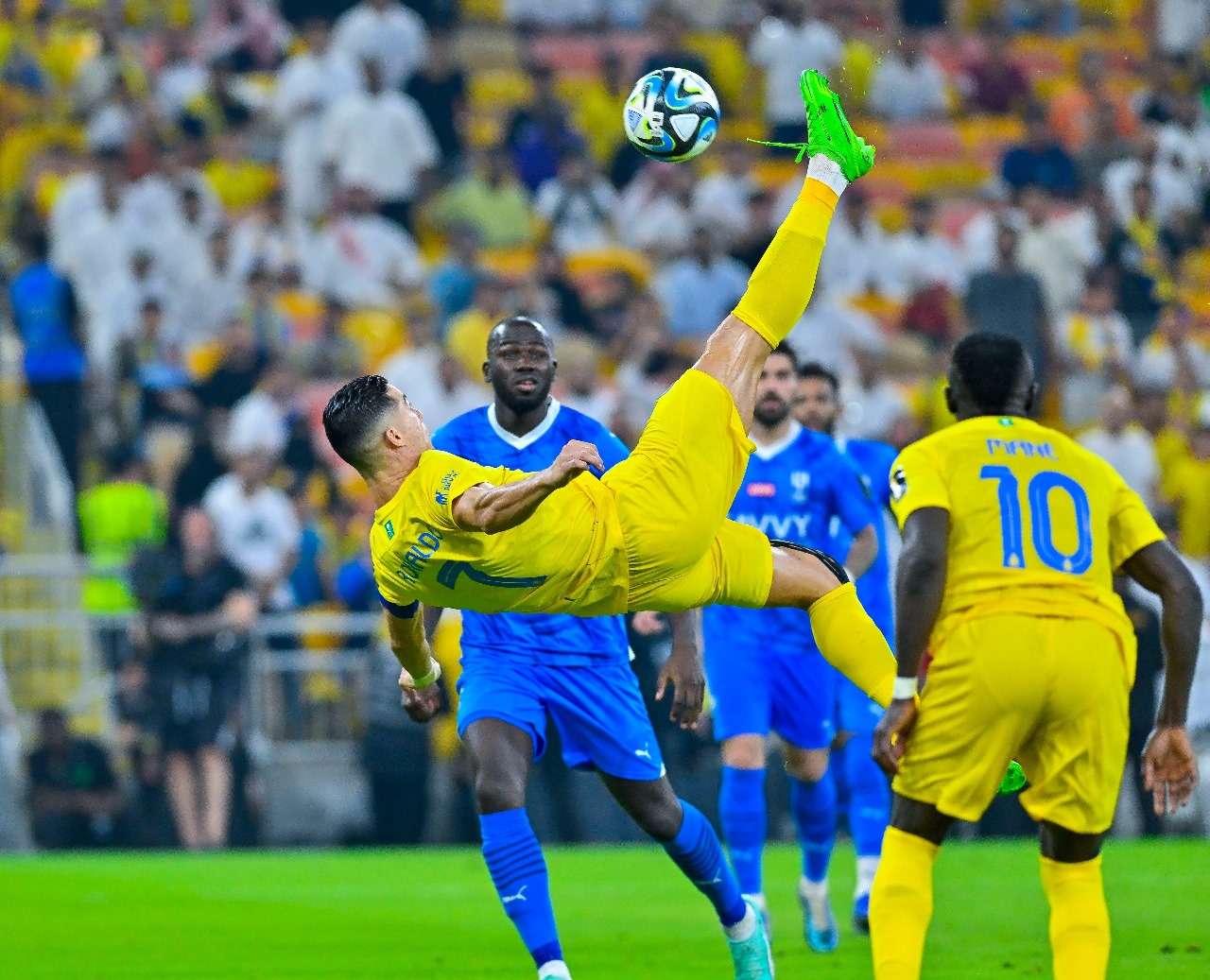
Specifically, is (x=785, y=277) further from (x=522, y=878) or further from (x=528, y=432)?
(x=522, y=878)

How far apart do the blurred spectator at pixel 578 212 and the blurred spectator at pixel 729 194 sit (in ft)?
2.94

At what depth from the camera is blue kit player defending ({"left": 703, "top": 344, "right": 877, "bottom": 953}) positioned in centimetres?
1024

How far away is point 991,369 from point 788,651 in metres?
4.04

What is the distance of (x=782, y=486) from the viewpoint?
1046 centimetres

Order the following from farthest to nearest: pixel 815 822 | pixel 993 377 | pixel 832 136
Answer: pixel 815 822 → pixel 832 136 → pixel 993 377

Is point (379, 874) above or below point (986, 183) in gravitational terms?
below

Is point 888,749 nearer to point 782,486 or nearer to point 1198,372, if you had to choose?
point 782,486

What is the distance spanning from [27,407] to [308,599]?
10.5ft

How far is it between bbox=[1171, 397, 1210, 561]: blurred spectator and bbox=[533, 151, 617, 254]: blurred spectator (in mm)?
6250

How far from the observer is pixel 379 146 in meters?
21.3

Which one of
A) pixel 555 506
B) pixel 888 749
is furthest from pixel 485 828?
pixel 888 749

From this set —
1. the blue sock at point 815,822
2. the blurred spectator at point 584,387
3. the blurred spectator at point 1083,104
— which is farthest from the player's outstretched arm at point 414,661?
the blurred spectator at point 1083,104

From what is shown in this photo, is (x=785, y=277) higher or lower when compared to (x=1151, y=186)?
lower

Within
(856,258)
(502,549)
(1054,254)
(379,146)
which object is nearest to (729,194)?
(856,258)
